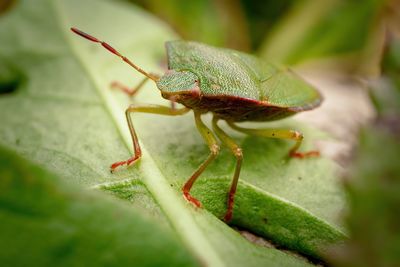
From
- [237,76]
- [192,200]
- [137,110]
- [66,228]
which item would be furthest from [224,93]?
[66,228]

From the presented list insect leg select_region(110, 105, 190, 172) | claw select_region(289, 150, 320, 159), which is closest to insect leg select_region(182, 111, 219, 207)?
insect leg select_region(110, 105, 190, 172)

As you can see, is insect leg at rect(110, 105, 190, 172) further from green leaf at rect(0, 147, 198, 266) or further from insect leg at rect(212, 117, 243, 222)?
green leaf at rect(0, 147, 198, 266)

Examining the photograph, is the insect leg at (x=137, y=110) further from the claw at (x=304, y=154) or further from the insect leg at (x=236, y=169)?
the claw at (x=304, y=154)

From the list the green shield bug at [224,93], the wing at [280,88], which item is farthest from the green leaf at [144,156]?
the wing at [280,88]

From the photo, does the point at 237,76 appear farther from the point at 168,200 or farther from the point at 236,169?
the point at 168,200

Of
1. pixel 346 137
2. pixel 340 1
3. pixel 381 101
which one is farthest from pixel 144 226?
pixel 340 1

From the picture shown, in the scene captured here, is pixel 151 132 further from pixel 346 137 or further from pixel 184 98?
pixel 346 137

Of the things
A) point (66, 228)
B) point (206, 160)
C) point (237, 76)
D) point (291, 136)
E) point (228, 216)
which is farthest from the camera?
point (291, 136)

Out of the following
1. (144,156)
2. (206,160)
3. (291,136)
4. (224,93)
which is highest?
(224,93)
